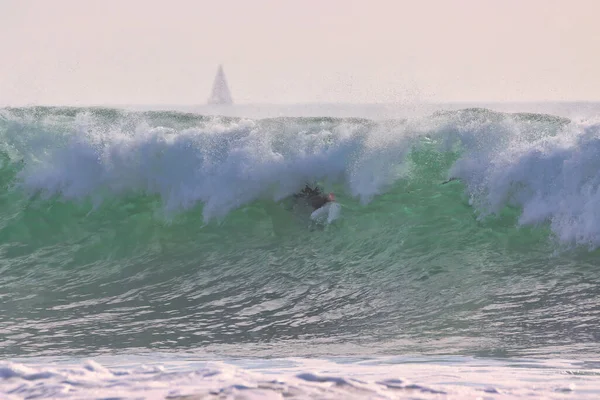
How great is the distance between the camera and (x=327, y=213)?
10836 millimetres

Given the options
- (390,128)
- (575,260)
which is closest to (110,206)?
(390,128)

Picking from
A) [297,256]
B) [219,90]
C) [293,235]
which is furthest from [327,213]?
[219,90]

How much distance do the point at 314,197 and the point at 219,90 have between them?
125 feet

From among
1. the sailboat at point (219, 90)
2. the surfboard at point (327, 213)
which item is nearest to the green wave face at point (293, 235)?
the surfboard at point (327, 213)

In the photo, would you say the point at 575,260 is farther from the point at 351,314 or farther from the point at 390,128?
the point at 390,128

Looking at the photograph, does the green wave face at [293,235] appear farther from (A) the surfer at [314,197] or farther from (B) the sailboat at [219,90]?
(B) the sailboat at [219,90]

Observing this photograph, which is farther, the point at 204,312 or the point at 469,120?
the point at 469,120

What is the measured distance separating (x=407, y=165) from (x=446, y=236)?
223 centimetres

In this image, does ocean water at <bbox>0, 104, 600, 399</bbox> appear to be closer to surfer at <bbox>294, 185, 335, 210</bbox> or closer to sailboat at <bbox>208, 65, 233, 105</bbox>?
surfer at <bbox>294, 185, 335, 210</bbox>

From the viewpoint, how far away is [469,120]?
40.7 feet

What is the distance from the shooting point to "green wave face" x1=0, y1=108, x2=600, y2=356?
6.80 metres

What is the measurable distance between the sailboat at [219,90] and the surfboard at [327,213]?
37.3 m

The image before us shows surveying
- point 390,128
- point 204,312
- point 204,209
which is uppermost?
point 390,128

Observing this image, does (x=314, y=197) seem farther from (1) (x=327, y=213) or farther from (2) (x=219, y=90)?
(2) (x=219, y=90)
